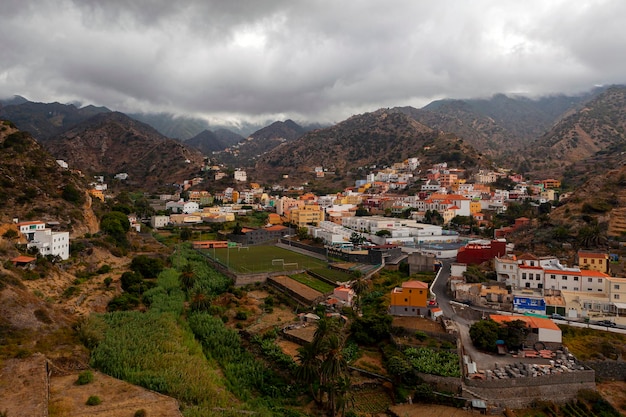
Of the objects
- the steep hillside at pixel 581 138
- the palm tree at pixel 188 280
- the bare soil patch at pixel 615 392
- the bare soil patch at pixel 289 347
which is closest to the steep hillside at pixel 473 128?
the steep hillside at pixel 581 138

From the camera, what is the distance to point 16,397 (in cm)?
1566

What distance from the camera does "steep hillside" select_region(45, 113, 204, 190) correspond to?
4218 inches

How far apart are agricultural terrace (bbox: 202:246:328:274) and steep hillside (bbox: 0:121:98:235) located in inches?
535

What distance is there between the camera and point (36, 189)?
4156cm

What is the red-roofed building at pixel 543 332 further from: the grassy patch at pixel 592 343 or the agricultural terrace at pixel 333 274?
the agricultural terrace at pixel 333 274

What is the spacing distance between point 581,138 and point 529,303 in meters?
101

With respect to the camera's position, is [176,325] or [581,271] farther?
[581,271]

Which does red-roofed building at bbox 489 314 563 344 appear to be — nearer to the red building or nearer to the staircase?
the red building

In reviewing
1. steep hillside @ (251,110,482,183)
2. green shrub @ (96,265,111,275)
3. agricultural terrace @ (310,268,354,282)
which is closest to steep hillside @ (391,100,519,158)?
steep hillside @ (251,110,482,183)

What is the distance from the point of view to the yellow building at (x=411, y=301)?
25.6 m

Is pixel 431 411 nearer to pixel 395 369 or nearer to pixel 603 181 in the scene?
pixel 395 369

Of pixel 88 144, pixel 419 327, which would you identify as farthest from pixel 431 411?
pixel 88 144

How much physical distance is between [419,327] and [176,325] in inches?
562

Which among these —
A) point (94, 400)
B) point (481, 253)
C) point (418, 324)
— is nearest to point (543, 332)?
point (418, 324)
